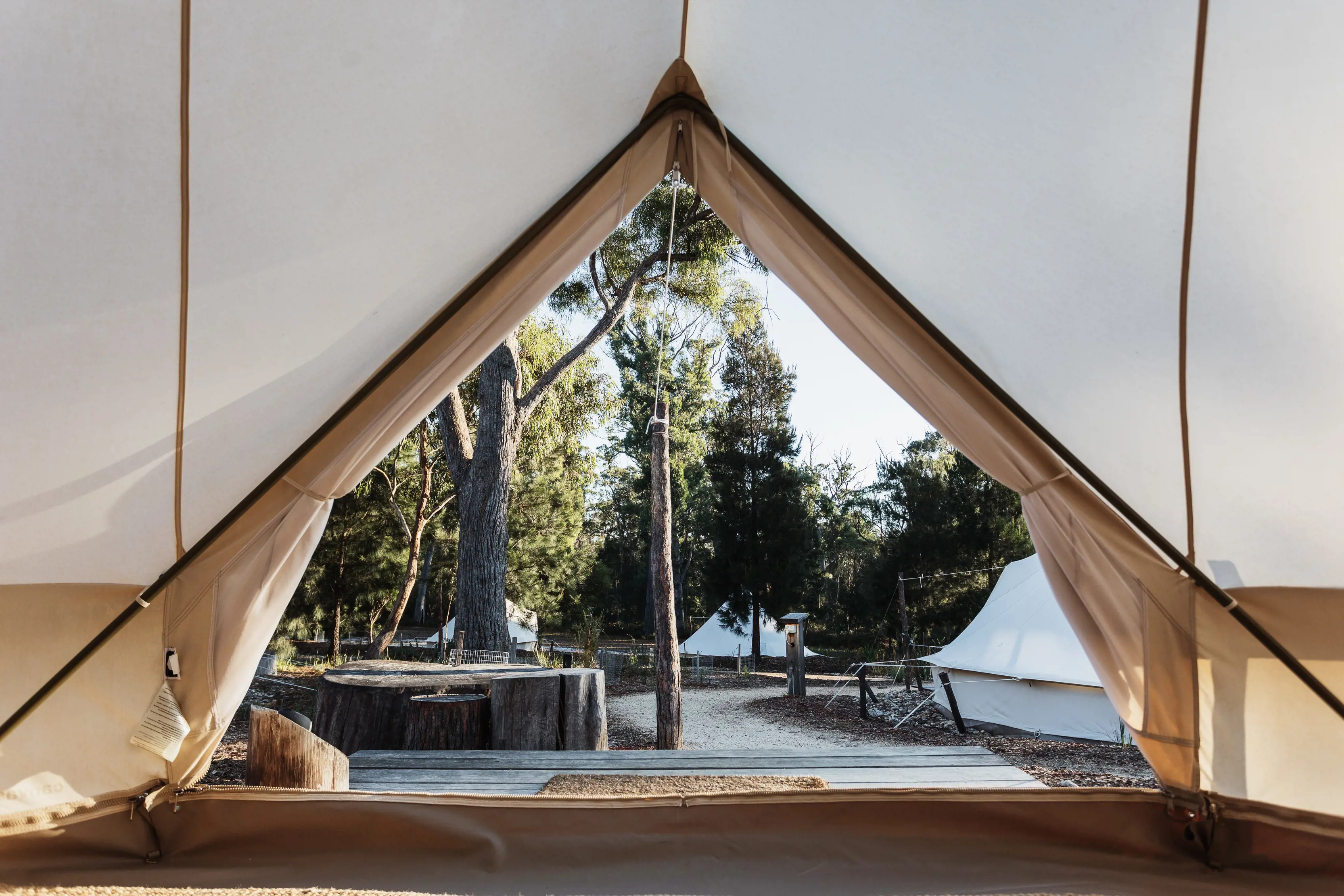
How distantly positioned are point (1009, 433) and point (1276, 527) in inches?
24.2

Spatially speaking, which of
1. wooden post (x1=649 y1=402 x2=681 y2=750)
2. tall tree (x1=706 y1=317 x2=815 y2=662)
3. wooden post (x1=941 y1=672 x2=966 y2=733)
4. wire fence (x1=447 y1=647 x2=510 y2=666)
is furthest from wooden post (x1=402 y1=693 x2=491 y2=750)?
tall tree (x1=706 y1=317 x2=815 y2=662)

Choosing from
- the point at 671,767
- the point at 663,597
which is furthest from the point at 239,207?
the point at 663,597

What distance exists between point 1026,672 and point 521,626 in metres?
9.88

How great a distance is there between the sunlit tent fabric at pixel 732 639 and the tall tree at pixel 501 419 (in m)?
9.44

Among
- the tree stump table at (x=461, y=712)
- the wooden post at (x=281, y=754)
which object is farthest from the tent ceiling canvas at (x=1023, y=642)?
the wooden post at (x=281, y=754)

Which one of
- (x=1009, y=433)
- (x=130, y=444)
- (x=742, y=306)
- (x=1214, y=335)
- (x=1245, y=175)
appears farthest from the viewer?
(x=742, y=306)

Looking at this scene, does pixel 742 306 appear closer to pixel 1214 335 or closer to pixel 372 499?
pixel 372 499

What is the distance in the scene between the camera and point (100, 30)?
4.69ft

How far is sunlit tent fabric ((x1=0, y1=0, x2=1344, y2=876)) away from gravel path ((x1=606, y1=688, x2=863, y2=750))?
5.55 meters

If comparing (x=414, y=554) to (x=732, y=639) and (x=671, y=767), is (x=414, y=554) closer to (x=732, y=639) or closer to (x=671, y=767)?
(x=732, y=639)

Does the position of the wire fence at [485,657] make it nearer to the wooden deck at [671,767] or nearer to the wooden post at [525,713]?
the wooden post at [525,713]

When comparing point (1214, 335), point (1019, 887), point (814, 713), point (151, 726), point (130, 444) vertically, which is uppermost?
point (1214, 335)

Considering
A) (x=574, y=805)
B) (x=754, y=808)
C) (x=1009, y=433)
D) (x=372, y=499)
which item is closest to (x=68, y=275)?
(x=574, y=805)

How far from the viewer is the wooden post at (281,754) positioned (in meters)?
2.38
